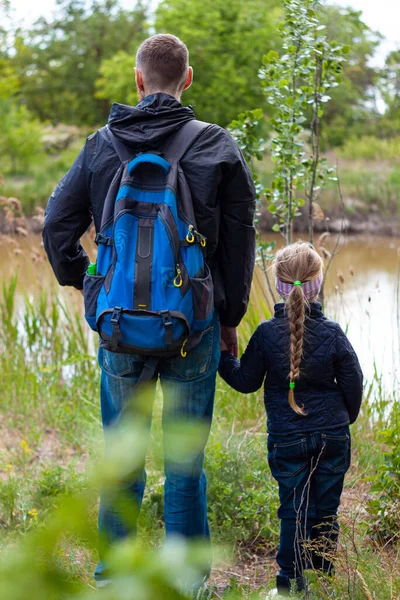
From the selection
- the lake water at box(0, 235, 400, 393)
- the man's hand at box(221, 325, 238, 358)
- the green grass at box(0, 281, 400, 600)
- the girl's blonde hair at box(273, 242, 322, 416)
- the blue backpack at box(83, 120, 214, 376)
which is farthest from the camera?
the lake water at box(0, 235, 400, 393)

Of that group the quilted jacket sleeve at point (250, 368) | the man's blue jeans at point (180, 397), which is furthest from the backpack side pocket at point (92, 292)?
the quilted jacket sleeve at point (250, 368)

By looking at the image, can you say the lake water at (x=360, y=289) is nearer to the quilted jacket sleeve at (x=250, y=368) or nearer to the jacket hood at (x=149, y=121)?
the quilted jacket sleeve at (x=250, y=368)

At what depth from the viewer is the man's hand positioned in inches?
85.7

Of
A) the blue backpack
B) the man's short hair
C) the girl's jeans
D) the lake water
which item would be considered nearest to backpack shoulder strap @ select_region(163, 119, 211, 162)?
the blue backpack

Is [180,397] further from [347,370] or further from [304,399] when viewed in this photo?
[347,370]

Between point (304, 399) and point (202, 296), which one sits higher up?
point (202, 296)

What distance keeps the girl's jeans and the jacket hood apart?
870mm

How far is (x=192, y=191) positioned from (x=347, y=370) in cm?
64

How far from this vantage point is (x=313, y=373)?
2.01 metres

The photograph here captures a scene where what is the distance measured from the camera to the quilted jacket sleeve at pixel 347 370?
79.1 inches

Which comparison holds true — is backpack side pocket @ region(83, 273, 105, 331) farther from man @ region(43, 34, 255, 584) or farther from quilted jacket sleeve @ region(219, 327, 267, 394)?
quilted jacket sleeve @ region(219, 327, 267, 394)

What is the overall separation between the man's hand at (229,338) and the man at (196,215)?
2.3 inches

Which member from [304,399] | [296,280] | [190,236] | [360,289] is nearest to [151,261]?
[190,236]

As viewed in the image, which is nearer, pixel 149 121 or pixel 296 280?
pixel 149 121
